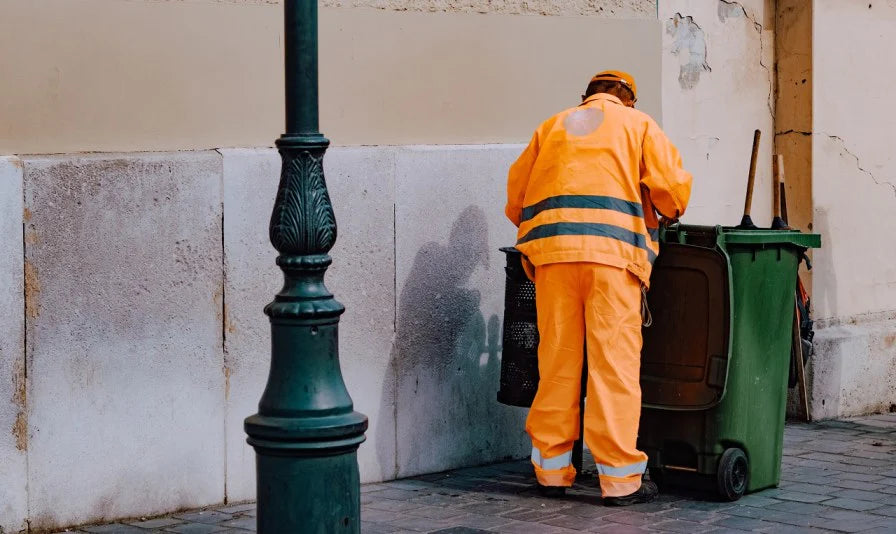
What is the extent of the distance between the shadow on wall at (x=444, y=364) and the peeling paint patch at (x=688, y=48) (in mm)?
1825

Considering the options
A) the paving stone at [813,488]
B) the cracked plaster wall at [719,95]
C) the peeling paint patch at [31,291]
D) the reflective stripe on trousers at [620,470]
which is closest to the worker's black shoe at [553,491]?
the reflective stripe on trousers at [620,470]

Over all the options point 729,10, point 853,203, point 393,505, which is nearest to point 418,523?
point 393,505

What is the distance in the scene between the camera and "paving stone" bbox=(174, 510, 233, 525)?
5.76 meters

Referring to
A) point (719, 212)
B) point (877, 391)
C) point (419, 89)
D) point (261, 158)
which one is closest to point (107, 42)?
point (261, 158)

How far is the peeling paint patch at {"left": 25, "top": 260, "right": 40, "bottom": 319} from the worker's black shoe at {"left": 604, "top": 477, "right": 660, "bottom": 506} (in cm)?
248

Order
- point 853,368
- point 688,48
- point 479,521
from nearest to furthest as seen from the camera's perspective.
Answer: point 479,521 < point 688,48 < point 853,368

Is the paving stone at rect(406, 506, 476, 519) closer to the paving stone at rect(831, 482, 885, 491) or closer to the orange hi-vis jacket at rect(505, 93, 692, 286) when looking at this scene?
the orange hi-vis jacket at rect(505, 93, 692, 286)

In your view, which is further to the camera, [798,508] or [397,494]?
[397,494]

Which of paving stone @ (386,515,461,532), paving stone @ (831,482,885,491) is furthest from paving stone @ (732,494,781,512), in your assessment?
paving stone @ (386,515,461,532)

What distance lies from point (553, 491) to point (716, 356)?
3.03 feet

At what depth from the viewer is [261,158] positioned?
6113 mm

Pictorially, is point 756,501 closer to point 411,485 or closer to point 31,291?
point 411,485

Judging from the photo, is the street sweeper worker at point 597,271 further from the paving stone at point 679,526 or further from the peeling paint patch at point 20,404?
the peeling paint patch at point 20,404

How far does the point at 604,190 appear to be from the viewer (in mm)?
5973
